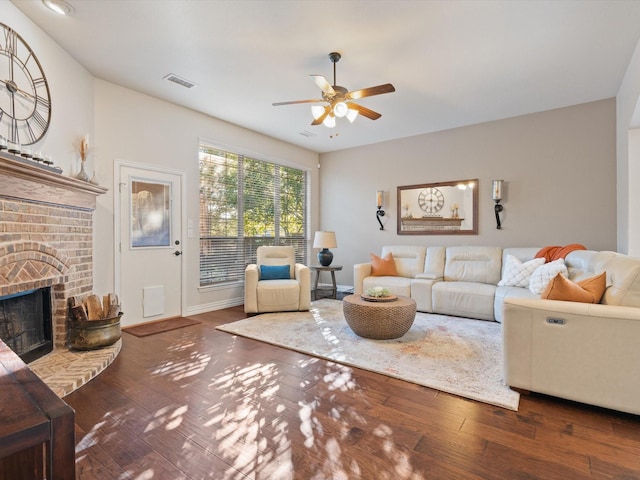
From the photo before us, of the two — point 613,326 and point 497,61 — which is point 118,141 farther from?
point 613,326

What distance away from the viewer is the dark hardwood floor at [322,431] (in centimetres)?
153

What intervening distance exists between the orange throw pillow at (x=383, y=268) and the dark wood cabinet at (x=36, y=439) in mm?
4671

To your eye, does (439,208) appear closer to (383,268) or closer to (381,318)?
(383,268)

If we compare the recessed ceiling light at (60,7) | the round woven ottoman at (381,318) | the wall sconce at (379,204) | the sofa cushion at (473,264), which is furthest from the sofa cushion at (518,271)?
the recessed ceiling light at (60,7)

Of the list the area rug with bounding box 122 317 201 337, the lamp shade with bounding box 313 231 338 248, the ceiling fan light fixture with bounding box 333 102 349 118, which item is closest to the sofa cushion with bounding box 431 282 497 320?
the lamp shade with bounding box 313 231 338 248

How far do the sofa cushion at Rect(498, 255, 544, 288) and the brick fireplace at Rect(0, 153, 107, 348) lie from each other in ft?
15.4

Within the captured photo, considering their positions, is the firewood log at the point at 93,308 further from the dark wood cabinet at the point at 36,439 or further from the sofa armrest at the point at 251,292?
the dark wood cabinet at the point at 36,439

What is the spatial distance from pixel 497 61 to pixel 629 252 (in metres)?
2.43

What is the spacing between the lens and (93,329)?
2902 mm

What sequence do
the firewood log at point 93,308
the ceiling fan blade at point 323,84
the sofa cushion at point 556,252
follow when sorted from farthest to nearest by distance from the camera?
the sofa cushion at point 556,252 → the firewood log at point 93,308 → the ceiling fan blade at point 323,84

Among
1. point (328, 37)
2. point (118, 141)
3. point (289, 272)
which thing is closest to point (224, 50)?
point (328, 37)

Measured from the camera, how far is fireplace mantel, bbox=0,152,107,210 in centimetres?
227

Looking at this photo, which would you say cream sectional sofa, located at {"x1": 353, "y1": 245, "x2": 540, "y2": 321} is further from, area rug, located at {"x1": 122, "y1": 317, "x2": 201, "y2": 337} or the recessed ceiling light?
the recessed ceiling light

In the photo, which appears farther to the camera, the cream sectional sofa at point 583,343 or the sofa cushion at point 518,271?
the sofa cushion at point 518,271
